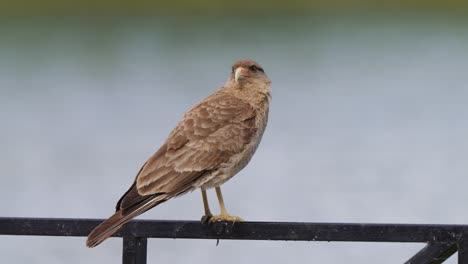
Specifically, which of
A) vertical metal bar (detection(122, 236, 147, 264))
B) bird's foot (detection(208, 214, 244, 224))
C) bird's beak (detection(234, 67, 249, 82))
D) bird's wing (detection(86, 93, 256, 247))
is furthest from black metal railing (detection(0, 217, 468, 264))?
bird's beak (detection(234, 67, 249, 82))

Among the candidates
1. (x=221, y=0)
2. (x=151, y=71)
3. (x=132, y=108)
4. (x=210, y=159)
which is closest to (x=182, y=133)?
(x=210, y=159)

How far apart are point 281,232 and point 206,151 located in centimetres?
138

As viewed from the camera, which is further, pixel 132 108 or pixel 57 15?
pixel 57 15

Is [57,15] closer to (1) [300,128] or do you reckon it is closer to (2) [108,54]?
(2) [108,54]

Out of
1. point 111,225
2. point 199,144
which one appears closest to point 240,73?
point 199,144

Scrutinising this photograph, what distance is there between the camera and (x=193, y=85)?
52.5ft

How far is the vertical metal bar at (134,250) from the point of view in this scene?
4.38 m

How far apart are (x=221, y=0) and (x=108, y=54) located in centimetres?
252

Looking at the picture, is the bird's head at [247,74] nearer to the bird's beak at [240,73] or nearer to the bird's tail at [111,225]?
the bird's beak at [240,73]

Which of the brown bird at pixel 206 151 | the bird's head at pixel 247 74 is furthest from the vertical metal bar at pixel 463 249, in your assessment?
the bird's head at pixel 247 74

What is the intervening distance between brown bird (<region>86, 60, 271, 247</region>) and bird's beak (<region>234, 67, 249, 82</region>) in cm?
7

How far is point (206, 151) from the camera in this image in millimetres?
5660

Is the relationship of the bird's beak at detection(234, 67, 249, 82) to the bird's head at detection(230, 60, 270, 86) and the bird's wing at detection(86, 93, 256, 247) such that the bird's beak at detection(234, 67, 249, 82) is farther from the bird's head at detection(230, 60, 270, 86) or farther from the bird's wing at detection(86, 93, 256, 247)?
the bird's wing at detection(86, 93, 256, 247)

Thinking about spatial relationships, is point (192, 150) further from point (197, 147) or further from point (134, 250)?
point (134, 250)
